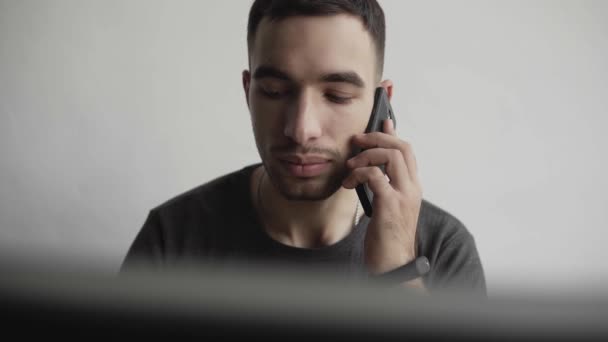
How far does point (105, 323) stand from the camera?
116 mm

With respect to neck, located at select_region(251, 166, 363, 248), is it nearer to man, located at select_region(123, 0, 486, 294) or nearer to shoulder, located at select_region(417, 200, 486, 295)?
man, located at select_region(123, 0, 486, 294)

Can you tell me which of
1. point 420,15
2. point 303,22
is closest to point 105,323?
point 303,22

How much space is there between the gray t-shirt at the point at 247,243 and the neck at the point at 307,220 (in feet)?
0.11

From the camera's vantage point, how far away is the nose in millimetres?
960

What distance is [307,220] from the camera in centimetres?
115

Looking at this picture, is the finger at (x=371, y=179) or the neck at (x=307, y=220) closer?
the finger at (x=371, y=179)

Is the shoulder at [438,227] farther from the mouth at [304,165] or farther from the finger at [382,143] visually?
the mouth at [304,165]

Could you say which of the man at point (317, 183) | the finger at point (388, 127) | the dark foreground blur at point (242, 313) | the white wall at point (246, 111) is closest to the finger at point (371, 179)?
the man at point (317, 183)

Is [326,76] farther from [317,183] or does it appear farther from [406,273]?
[406,273]

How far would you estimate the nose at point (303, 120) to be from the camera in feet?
3.15

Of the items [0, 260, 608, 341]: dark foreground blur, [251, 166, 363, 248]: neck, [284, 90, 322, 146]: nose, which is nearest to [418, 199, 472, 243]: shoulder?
[251, 166, 363, 248]: neck

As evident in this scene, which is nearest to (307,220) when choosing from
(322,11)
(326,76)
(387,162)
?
(387,162)

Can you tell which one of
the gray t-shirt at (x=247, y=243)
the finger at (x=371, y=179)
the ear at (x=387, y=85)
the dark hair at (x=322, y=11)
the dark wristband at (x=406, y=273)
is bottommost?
the dark wristband at (x=406, y=273)

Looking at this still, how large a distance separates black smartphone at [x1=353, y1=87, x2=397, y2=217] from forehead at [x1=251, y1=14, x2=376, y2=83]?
0.10 m
